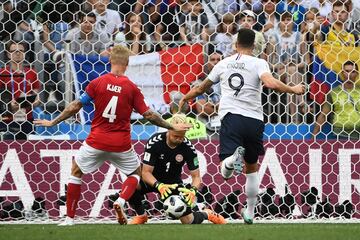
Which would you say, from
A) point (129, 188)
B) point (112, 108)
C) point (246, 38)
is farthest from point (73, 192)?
point (246, 38)

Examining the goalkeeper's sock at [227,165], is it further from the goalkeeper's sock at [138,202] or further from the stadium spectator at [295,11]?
the stadium spectator at [295,11]

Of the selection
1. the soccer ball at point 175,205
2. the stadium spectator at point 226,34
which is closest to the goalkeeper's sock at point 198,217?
the soccer ball at point 175,205

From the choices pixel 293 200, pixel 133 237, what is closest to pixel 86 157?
pixel 133 237

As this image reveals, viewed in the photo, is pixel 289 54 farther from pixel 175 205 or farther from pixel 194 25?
pixel 175 205

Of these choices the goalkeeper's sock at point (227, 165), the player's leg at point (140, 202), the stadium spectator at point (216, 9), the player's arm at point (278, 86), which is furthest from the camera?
the stadium spectator at point (216, 9)

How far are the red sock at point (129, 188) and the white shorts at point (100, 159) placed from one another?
0.08 meters

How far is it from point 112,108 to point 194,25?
3228 millimetres

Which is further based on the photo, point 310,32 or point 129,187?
A: point 310,32

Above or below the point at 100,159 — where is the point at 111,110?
above

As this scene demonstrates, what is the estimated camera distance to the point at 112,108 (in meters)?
10.4

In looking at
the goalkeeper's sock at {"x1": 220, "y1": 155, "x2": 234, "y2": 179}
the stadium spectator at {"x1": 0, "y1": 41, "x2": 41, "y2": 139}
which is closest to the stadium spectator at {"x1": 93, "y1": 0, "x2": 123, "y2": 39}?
the stadium spectator at {"x1": 0, "y1": 41, "x2": 41, "y2": 139}

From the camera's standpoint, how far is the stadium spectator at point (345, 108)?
1285 cm

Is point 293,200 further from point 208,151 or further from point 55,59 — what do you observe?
point 55,59

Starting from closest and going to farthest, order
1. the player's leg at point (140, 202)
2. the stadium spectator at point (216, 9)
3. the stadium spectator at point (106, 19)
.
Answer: the player's leg at point (140, 202)
the stadium spectator at point (106, 19)
the stadium spectator at point (216, 9)
